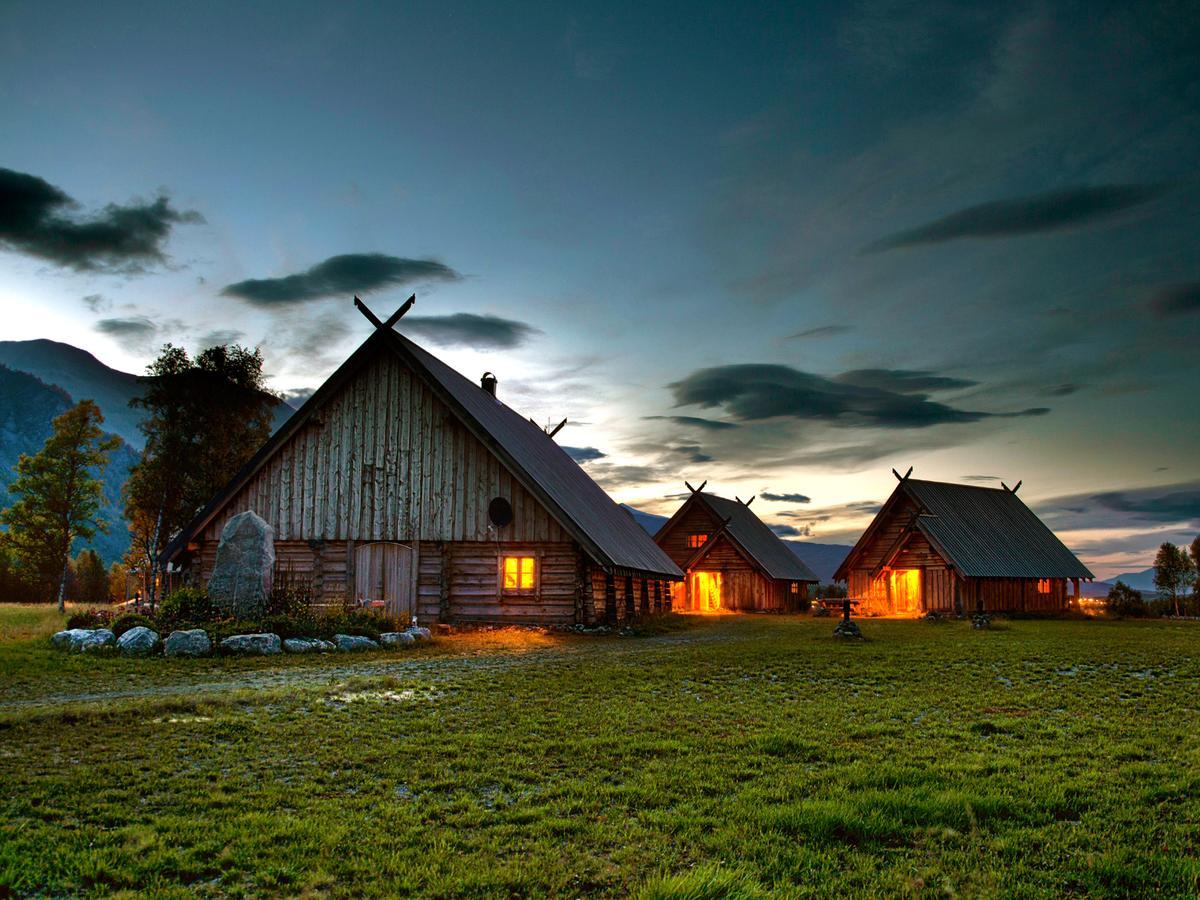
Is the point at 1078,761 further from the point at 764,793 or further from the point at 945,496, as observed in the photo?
the point at 945,496

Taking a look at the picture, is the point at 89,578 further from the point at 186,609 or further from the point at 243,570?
the point at 186,609

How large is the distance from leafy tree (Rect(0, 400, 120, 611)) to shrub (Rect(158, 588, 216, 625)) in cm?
3632

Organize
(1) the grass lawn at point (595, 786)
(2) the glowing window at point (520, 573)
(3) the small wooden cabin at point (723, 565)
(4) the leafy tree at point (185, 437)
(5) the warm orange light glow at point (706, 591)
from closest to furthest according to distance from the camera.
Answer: (1) the grass lawn at point (595, 786) < (2) the glowing window at point (520, 573) < (4) the leafy tree at point (185, 437) < (3) the small wooden cabin at point (723, 565) < (5) the warm orange light glow at point (706, 591)

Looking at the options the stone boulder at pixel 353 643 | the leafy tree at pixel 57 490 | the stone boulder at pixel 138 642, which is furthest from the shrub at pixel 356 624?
the leafy tree at pixel 57 490

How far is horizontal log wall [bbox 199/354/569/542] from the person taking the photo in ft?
93.4

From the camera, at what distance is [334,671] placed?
16.2 meters

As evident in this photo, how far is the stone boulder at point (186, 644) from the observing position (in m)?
18.3

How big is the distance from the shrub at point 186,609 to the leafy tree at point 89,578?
58.3 metres

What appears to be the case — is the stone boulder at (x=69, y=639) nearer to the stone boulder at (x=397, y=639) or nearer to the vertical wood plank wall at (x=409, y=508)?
the stone boulder at (x=397, y=639)

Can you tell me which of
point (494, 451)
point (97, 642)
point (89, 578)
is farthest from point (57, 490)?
point (97, 642)

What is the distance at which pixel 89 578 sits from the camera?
245 ft

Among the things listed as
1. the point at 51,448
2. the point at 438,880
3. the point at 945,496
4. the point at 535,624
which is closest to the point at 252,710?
the point at 438,880

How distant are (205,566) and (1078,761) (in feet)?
95.0

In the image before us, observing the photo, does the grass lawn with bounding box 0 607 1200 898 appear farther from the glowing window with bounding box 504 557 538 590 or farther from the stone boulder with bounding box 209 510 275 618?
the glowing window with bounding box 504 557 538 590
